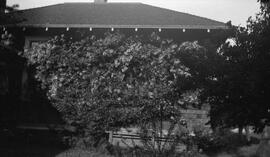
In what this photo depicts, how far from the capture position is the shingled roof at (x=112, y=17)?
11586 mm

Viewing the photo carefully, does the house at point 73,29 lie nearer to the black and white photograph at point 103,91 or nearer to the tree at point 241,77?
the black and white photograph at point 103,91

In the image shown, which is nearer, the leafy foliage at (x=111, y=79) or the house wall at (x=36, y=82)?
the leafy foliage at (x=111, y=79)

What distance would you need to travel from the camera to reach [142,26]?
449 inches

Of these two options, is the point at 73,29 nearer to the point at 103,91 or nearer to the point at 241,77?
the point at 103,91

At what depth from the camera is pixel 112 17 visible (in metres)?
13.1

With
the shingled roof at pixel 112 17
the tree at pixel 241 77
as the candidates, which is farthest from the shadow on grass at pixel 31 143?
the tree at pixel 241 77

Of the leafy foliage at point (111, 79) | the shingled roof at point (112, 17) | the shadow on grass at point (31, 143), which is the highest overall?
the shingled roof at point (112, 17)

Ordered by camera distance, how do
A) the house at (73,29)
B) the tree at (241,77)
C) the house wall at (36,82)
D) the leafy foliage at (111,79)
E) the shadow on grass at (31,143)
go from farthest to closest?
the house wall at (36,82) → the house at (73,29) → the leafy foliage at (111,79) → the shadow on grass at (31,143) → the tree at (241,77)

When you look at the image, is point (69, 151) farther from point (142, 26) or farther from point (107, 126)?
point (142, 26)

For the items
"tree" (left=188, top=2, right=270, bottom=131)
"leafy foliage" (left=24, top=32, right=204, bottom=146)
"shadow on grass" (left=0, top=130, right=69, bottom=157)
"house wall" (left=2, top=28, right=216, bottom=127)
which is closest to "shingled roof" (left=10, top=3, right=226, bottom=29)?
"house wall" (left=2, top=28, right=216, bottom=127)

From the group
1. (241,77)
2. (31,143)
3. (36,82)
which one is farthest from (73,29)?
(241,77)

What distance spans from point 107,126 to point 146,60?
250 centimetres

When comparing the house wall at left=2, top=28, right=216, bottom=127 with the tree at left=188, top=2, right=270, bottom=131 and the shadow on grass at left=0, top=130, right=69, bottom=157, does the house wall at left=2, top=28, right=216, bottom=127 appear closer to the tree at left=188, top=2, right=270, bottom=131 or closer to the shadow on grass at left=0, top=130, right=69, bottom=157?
the shadow on grass at left=0, top=130, right=69, bottom=157

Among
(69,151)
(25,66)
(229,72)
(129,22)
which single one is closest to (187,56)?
(229,72)
